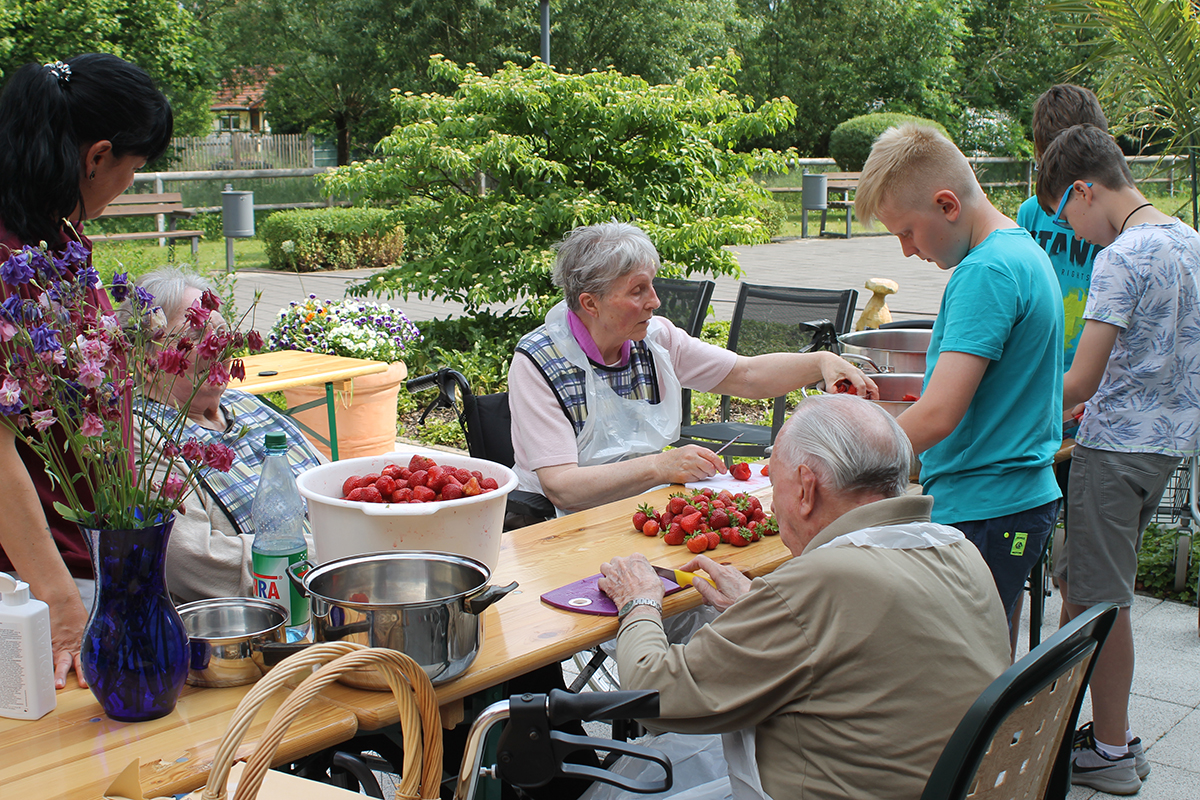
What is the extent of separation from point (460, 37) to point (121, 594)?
25781 mm

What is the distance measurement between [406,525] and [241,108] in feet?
134

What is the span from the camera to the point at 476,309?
8227mm

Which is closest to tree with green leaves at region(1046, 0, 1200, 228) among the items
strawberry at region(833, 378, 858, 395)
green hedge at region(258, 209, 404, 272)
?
strawberry at region(833, 378, 858, 395)

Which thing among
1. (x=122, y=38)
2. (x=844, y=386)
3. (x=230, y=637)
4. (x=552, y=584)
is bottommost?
(x=552, y=584)

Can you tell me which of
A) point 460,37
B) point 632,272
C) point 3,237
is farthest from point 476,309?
point 460,37

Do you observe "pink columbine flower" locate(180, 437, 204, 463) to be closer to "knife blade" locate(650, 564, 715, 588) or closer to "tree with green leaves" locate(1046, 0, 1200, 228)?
"knife blade" locate(650, 564, 715, 588)

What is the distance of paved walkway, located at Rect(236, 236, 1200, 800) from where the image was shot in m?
3.25

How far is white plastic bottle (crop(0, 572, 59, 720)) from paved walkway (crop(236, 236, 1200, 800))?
9.12ft

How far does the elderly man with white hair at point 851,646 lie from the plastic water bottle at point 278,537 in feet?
2.45

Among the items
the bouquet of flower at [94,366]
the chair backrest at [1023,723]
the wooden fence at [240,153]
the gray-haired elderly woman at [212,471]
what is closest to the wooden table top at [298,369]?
the gray-haired elderly woman at [212,471]

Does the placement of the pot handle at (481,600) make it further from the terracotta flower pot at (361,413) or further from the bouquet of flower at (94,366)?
the terracotta flower pot at (361,413)

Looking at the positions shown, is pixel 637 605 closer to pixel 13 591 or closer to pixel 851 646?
pixel 851 646

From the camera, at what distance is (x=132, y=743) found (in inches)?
63.7

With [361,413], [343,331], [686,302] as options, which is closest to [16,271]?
[361,413]
